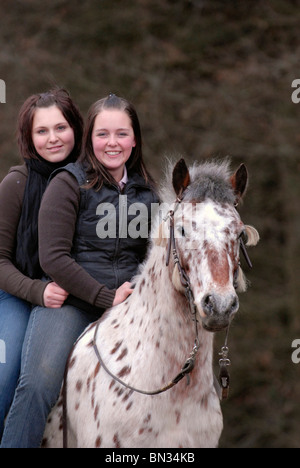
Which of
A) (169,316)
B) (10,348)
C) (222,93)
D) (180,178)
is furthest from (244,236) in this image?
(222,93)

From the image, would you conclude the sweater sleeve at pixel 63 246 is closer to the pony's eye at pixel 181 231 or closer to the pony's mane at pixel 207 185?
the pony's mane at pixel 207 185

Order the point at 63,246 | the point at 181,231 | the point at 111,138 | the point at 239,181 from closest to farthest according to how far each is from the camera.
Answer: the point at 181,231 < the point at 239,181 < the point at 63,246 < the point at 111,138

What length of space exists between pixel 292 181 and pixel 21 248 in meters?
6.41

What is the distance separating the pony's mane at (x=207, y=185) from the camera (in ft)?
12.1

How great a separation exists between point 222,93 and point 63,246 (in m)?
6.59

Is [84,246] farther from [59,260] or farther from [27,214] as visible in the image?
[27,214]

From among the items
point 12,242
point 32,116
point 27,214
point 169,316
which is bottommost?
point 169,316

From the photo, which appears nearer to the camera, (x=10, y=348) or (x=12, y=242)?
(x=10, y=348)

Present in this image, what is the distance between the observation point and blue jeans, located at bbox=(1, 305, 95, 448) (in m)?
4.07

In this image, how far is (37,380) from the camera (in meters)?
4.06

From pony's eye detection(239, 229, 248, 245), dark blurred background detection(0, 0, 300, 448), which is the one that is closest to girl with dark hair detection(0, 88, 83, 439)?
pony's eye detection(239, 229, 248, 245)

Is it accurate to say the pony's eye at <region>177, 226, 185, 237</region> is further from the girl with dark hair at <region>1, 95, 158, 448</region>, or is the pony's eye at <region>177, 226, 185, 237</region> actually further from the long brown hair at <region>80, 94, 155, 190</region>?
the long brown hair at <region>80, 94, 155, 190</region>

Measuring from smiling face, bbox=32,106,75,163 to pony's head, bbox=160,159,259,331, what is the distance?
1.10m

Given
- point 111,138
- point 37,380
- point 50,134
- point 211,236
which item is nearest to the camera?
point 211,236
